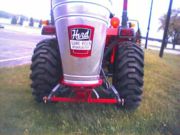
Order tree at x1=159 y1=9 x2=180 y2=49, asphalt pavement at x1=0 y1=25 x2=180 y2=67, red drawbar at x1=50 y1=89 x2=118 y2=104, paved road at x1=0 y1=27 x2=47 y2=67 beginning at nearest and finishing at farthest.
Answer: red drawbar at x1=50 y1=89 x2=118 y2=104, paved road at x1=0 y1=27 x2=47 y2=67, asphalt pavement at x1=0 y1=25 x2=180 y2=67, tree at x1=159 y1=9 x2=180 y2=49

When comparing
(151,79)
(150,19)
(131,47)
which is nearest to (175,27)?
(150,19)

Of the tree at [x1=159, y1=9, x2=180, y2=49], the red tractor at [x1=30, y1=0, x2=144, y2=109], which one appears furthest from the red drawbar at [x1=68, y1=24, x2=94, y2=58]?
the tree at [x1=159, y1=9, x2=180, y2=49]

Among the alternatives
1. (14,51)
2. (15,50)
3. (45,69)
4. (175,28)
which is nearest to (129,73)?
(45,69)

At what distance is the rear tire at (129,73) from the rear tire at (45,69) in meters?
0.97

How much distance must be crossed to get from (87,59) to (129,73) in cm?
88

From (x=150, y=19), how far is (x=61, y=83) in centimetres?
2704

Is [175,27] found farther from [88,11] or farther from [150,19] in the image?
[88,11]

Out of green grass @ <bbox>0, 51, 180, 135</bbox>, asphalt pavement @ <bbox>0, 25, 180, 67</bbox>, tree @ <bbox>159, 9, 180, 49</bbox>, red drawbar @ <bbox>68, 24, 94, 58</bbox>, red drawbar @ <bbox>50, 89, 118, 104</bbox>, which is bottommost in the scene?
tree @ <bbox>159, 9, 180, 49</bbox>

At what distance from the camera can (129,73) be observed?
5.66 meters

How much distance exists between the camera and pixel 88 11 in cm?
500

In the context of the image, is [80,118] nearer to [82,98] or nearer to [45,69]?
[82,98]

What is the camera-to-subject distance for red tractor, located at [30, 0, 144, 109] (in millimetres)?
5039

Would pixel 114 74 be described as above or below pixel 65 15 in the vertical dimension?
below

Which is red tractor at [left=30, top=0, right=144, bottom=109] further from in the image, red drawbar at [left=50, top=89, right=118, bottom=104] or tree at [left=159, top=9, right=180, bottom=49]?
tree at [left=159, top=9, right=180, bottom=49]
